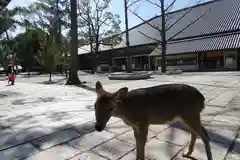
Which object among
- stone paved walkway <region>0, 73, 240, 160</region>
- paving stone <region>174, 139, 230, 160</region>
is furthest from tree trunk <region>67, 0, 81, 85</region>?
paving stone <region>174, 139, 230, 160</region>

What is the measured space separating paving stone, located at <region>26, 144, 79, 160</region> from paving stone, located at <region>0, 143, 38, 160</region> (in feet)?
0.47

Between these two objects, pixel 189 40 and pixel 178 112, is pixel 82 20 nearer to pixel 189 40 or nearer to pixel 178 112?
pixel 189 40

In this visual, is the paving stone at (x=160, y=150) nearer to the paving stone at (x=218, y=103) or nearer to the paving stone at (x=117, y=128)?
the paving stone at (x=117, y=128)

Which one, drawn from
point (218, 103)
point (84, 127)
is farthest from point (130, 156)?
point (218, 103)


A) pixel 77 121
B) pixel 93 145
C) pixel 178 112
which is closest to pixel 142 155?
pixel 178 112

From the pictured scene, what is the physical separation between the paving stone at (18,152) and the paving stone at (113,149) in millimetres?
967

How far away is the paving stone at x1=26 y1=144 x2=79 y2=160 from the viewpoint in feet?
10.4

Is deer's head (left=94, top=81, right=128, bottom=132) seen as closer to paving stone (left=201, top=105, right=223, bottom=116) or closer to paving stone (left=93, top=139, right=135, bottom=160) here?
paving stone (left=93, top=139, right=135, bottom=160)

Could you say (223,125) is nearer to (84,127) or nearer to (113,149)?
(113,149)

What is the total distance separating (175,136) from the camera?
389 cm

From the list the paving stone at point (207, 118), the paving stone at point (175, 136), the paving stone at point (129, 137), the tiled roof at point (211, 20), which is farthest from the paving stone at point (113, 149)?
the tiled roof at point (211, 20)

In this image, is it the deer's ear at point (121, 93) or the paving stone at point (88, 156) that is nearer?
the deer's ear at point (121, 93)

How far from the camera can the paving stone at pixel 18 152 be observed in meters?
3.21

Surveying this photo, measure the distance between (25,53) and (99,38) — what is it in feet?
51.8
